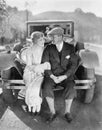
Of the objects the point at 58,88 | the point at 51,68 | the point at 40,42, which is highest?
the point at 40,42

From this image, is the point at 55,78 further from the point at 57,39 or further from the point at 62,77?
the point at 57,39

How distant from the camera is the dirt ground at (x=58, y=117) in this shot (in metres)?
1.59

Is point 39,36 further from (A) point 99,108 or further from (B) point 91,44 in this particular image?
(A) point 99,108

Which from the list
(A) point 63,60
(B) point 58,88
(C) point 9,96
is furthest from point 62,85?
(C) point 9,96

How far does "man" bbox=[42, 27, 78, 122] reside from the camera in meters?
1.62

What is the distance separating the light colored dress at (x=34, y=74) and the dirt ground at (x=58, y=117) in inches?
3.6

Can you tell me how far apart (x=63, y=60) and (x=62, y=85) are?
0.14 metres

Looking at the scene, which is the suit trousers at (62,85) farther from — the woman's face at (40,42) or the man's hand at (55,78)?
the woman's face at (40,42)

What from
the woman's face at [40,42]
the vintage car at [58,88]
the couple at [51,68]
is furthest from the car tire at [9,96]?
the woman's face at [40,42]

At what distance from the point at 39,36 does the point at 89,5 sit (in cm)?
30

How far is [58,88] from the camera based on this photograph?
1679 mm

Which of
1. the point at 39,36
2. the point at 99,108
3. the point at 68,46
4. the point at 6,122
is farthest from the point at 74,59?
the point at 6,122

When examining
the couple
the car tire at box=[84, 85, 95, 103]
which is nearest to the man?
the couple

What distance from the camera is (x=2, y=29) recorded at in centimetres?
170
